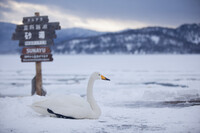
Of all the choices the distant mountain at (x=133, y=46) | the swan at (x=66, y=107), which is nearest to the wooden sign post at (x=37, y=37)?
the swan at (x=66, y=107)

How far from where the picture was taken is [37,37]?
29.9 ft

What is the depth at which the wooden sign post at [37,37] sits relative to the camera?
9086 millimetres

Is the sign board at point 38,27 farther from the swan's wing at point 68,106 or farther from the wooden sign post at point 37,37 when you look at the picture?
the swan's wing at point 68,106


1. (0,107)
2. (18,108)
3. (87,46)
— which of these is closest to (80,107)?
(18,108)

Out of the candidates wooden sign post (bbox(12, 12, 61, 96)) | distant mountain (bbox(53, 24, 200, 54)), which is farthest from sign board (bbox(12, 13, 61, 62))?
distant mountain (bbox(53, 24, 200, 54))

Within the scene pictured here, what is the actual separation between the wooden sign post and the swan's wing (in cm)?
392

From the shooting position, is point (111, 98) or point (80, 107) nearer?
point (80, 107)

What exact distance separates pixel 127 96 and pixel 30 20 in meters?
5.07

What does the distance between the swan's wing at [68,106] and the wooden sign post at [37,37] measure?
392 cm

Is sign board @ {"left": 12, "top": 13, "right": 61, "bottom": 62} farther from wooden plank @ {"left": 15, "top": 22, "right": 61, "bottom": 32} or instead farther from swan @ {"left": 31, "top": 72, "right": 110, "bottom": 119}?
swan @ {"left": 31, "top": 72, "right": 110, "bottom": 119}

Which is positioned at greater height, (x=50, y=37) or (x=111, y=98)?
(x=50, y=37)

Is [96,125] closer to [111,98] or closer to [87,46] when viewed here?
[111,98]

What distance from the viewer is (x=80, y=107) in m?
5.34

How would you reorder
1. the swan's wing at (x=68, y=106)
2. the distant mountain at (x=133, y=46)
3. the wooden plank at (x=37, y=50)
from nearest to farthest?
the swan's wing at (x=68, y=106) < the wooden plank at (x=37, y=50) < the distant mountain at (x=133, y=46)
